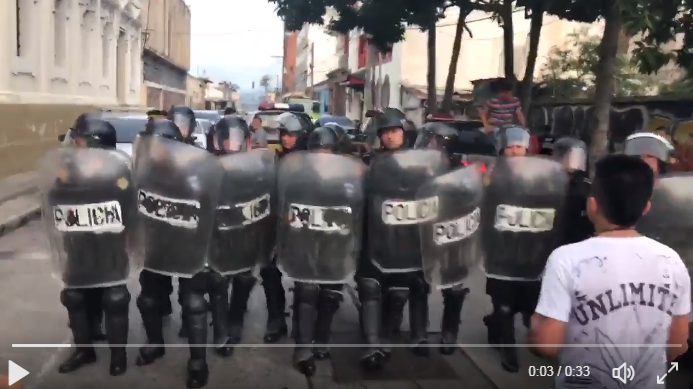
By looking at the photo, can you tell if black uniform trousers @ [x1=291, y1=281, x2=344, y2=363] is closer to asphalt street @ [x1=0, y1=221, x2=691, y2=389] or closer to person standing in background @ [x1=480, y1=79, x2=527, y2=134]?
asphalt street @ [x1=0, y1=221, x2=691, y2=389]

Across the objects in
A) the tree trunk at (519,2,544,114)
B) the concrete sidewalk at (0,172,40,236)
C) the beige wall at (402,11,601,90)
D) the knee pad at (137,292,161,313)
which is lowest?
the concrete sidewalk at (0,172,40,236)

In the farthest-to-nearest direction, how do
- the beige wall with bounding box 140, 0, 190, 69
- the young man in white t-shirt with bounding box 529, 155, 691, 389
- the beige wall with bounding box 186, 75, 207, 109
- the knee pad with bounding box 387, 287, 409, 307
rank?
the beige wall with bounding box 186, 75, 207, 109 → the beige wall with bounding box 140, 0, 190, 69 → the knee pad with bounding box 387, 287, 409, 307 → the young man in white t-shirt with bounding box 529, 155, 691, 389

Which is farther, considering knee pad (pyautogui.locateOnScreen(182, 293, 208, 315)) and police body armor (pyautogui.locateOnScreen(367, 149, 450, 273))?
police body armor (pyautogui.locateOnScreen(367, 149, 450, 273))

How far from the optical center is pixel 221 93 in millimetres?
93188

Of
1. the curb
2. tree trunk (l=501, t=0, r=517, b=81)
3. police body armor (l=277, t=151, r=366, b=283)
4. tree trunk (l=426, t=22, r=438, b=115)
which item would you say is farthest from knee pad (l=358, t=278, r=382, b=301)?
tree trunk (l=426, t=22, r=438, b=115)

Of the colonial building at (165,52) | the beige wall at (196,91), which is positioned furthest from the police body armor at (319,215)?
the beige wall at (196,91)

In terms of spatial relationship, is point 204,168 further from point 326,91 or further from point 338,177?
point 326,91

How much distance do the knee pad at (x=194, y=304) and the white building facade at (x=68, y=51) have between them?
452 inches

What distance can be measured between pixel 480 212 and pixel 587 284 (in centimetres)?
251

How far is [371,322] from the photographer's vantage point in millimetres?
4855

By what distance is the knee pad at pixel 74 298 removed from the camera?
4523 mm

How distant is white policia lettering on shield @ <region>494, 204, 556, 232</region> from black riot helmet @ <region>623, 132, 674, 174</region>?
680mm

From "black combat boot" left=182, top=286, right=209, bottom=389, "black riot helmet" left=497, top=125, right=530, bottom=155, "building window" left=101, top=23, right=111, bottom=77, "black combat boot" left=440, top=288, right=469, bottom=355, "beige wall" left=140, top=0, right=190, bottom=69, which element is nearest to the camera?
"black combat boot" left=182, top=286, right=209, bottom=389

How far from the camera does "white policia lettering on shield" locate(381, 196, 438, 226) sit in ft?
15.4
